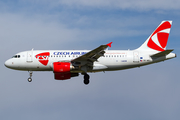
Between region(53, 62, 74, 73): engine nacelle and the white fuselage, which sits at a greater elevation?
the white fuselage

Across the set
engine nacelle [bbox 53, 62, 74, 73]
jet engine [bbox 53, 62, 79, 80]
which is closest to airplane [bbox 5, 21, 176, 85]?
jet engine [bbox 53, 62, 79, 80]

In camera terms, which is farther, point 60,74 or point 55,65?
point 60,74

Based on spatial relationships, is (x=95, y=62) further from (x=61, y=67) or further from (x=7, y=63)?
(x=7, y=63)

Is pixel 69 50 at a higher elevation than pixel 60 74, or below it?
higher

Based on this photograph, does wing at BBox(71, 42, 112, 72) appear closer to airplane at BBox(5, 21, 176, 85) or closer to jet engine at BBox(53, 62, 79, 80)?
airplane at BBox(5, 21, 176, 85)

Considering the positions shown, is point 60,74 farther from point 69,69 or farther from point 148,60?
point 148,60

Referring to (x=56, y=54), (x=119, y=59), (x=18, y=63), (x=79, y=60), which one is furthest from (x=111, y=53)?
(x=18, y=63)

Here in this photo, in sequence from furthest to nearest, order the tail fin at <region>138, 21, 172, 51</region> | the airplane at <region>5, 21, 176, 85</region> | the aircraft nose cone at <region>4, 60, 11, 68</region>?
the tail fin at <region>138, 21, 172, 51</region>, the aircraft nose cone at <region>4, 60, 11, 68</region>, the airplane at <region>5, 21, 176, 85</region>

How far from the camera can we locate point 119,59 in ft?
112

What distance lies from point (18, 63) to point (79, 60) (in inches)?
300

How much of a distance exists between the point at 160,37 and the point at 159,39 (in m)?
0.32

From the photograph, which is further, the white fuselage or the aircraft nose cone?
the aircraft nose cone

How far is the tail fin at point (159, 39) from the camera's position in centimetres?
3588

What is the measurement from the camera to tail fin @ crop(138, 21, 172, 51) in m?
35.9
